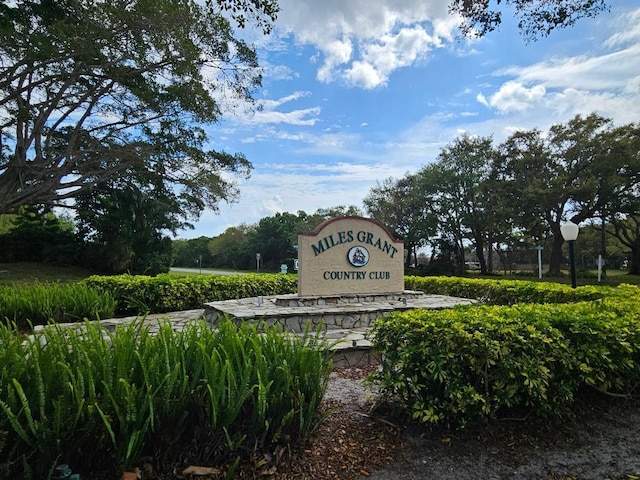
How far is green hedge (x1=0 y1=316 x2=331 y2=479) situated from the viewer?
5.81 feet

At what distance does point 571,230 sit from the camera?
681 cm

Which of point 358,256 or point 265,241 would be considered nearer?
point 358,256

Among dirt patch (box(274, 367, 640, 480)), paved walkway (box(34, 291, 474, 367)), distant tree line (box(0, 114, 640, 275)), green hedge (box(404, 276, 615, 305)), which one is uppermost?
distant tree line (box(0, 114, 640, 275))

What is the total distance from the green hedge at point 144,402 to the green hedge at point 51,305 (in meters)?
4.37

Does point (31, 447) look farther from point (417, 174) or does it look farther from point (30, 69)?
point (417, 174)

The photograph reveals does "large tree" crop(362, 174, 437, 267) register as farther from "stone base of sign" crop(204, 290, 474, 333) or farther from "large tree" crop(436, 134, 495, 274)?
"stone base of sign" crop(204, 290, 474, 333)

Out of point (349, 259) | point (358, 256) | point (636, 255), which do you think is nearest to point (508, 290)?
point (358, 256)

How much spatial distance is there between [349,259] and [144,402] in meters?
5.87

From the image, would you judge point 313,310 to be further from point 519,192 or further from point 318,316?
point 519,192

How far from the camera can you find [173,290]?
7.91 metres

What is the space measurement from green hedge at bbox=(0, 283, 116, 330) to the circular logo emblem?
4426 millimetres

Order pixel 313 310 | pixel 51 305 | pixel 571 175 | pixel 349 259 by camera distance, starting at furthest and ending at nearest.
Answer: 1. pixel 571 175
2. pixel 349 259
3. pixel 313 310
4. pixel 51 305

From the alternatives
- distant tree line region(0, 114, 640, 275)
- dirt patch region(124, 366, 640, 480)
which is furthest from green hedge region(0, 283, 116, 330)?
distant tree line region(0, 114, 640, 275)

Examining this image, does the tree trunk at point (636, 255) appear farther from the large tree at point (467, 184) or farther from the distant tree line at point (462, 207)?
the large tree at point (467, 184)
